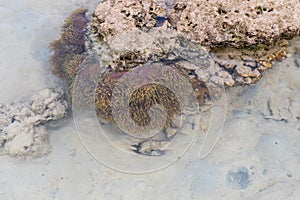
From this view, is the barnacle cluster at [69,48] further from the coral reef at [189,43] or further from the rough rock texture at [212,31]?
the rough rock texture at [212,31]

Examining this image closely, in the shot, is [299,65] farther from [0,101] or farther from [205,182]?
[0,101]

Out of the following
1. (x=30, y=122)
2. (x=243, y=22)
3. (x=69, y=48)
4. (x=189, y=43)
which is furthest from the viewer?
(x=69, y=48)

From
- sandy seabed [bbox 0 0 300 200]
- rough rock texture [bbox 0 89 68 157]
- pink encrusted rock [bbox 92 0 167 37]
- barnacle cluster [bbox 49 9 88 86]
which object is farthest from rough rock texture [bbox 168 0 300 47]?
rough rock texture [bbox 0 89 68 157]

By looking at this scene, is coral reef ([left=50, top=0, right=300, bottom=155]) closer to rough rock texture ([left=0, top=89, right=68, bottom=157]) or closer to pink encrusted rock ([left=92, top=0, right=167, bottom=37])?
pink encrusted rock ([left=92, top=0, right=167, bottom=37])

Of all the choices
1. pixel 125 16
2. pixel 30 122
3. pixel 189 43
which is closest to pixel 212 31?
pixel 189 43

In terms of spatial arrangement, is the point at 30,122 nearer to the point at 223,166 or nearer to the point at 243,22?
the point at 223,166
